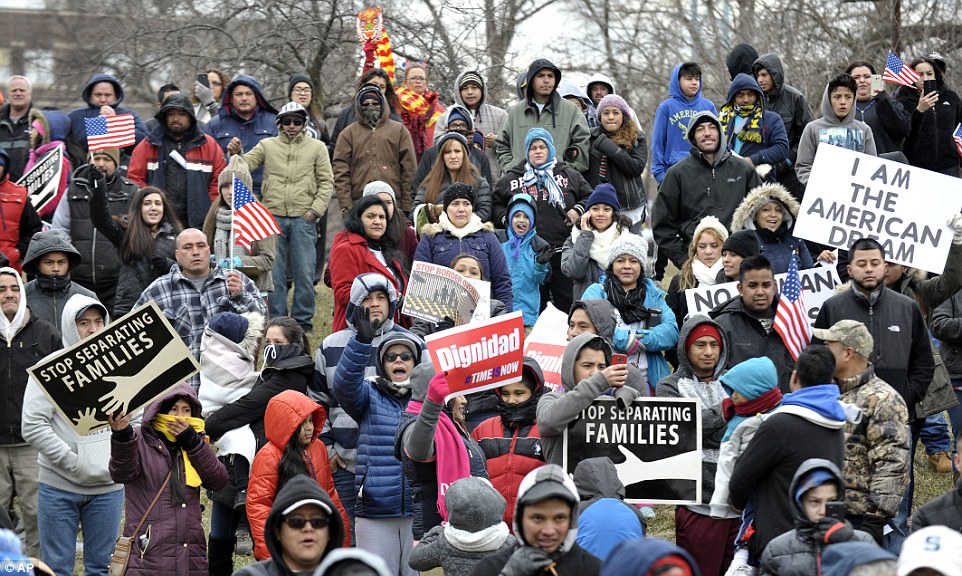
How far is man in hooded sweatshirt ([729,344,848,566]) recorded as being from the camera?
7816mm

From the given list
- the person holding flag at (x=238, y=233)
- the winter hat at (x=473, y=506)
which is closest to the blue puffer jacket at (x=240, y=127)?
the person holding flag at (x=238, y=233)

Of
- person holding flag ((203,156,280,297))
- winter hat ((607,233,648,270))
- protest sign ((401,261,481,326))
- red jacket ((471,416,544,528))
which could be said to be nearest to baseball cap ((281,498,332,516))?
red jacket ((471,416,544,528))

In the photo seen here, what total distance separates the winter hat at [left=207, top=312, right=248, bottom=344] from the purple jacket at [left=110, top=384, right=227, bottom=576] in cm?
156

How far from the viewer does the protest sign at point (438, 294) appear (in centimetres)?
1114

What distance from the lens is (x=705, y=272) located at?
37.9 feet

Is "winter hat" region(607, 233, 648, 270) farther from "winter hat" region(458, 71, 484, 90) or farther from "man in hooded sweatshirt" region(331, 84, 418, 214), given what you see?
"winter hat" region(458, 71, 484, 90)

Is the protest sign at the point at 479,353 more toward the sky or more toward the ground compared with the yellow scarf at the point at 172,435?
more toward the sky

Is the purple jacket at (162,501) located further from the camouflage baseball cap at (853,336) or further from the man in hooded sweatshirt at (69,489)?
the camouflage baseball cap at (853,336)

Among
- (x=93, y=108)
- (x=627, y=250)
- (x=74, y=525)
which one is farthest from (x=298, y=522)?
(x=93, y=108)

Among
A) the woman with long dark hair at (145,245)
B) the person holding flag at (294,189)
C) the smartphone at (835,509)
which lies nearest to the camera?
the smartphone at (835,509)

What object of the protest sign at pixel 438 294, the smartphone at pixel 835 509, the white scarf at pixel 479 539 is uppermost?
the protest sign at pixel 438 294

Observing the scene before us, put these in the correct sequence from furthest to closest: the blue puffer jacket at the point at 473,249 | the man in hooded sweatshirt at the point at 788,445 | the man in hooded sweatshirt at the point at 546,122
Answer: the man in hooded sweatshirt at the point at 546,122 < the blue puffer jacket at the point at 473,249 < the man in hooded sweatshirt at the point at 788,445

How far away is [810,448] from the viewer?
780 cm

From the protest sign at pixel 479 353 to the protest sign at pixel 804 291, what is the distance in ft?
8.77
